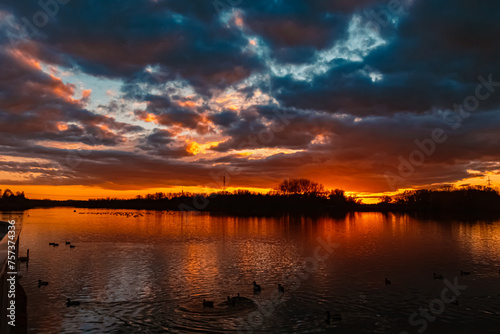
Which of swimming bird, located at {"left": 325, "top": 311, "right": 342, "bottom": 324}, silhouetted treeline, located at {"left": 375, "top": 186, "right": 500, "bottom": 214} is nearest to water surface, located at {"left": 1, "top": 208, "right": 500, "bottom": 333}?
swimming bird, located at {"left": 325, "top": 311, "right": 342, "bottom": 324}

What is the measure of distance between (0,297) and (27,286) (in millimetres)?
30567

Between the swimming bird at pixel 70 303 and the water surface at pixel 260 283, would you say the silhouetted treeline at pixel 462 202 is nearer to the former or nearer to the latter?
the water surface at pixel 260 283

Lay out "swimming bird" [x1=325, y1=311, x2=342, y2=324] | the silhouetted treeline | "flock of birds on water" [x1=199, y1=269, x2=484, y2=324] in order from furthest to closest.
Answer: the silhouetted treeline → "flock of birds on water" [x1=199, y1=269, x2=484, y2=324] → "swimming bird" [x1=325, y1=311, x2=342, y2=324]

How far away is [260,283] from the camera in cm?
3419

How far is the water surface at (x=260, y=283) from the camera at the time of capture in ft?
77.2

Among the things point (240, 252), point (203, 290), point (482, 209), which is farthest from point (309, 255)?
point (482, 209)

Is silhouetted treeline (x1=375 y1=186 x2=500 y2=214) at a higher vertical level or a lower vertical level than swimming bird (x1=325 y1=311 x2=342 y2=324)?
higher

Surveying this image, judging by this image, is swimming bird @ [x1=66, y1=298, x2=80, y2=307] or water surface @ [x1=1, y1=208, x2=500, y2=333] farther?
swimming bird @ [x1=66, y1=298, x2=80, y2=307]

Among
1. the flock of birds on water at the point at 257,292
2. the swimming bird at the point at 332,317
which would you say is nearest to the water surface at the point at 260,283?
the swimming bird at the point at 332,317

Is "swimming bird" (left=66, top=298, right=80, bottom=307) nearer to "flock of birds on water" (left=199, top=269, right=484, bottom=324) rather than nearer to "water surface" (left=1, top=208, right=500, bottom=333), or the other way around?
"water surface" (left=1, top=208, right=500, bottom=333)

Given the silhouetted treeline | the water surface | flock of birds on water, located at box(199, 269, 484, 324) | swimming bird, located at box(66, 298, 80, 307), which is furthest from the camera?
the silhouetted treeline

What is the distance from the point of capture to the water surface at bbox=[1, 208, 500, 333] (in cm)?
2353

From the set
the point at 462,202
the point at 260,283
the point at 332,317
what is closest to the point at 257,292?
the point at 260,283

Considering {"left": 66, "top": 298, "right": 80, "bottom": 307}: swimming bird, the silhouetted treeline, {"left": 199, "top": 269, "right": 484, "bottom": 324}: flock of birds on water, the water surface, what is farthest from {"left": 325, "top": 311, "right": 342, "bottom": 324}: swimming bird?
the silhouetted treeline
